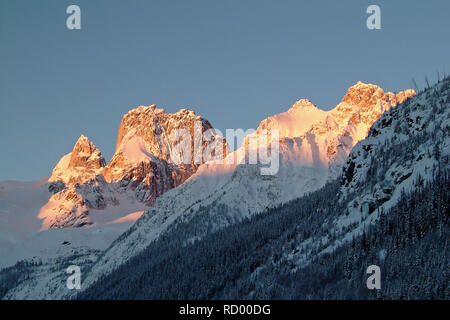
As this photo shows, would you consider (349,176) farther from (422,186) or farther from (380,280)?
(380,280)

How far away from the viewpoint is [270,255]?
18662 cm

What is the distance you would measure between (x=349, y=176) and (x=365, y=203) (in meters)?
24.9

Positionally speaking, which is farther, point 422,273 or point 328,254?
point 328,254

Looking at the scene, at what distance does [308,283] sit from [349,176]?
170 ft

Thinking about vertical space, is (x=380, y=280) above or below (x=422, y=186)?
below
